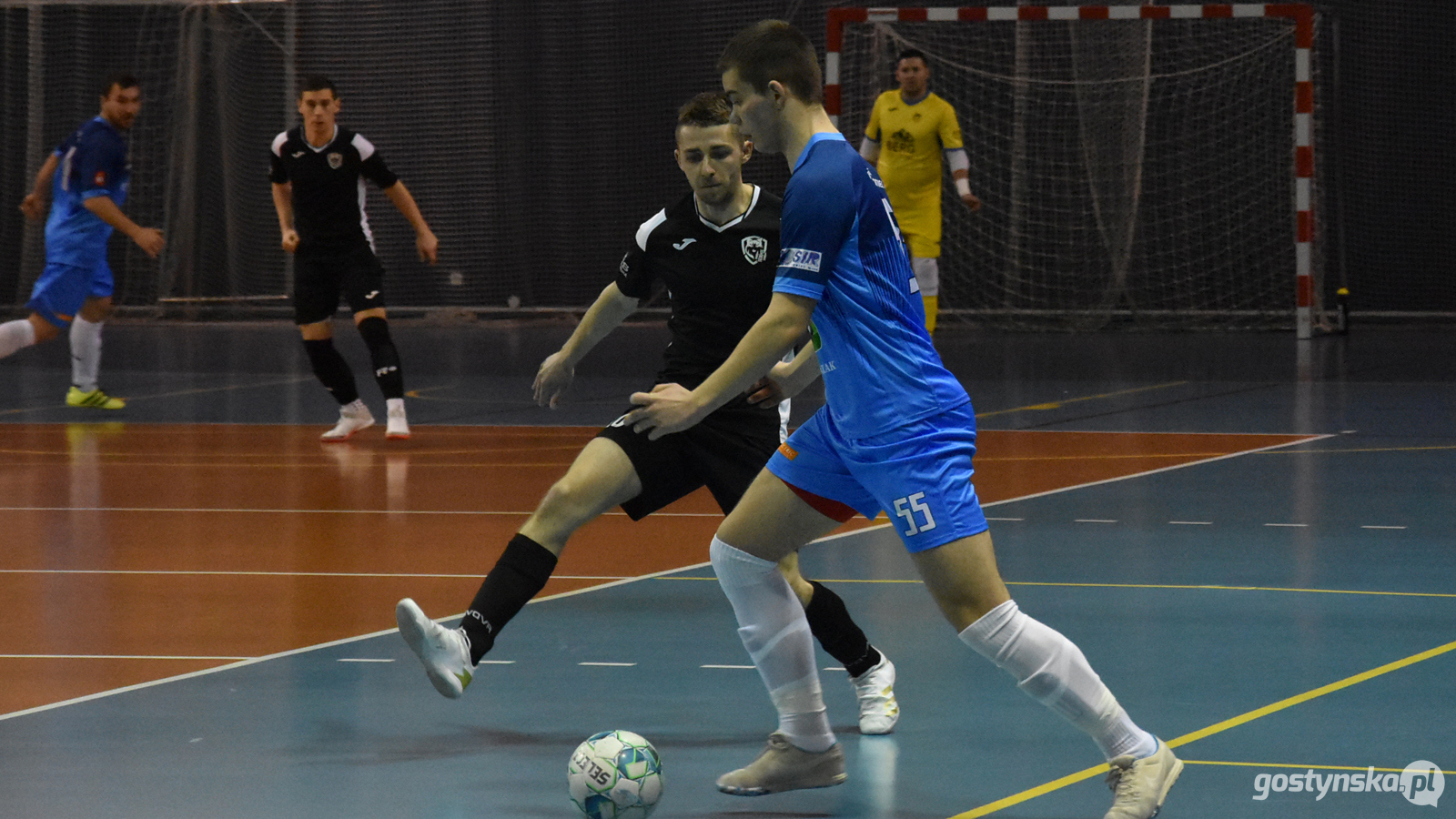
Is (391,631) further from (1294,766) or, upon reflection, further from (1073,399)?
(1073,399)

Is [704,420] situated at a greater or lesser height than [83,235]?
lesser

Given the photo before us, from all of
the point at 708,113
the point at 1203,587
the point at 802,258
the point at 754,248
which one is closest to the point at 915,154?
the point at 1203,587

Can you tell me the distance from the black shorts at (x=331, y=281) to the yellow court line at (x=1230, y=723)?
7.00 metres

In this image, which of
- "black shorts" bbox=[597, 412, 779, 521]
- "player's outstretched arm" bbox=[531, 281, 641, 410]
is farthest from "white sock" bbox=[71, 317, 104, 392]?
"black shorts" bbox=[597, 412, 779, 521]

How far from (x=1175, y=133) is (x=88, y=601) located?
14.3 metres

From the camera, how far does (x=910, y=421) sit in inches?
156

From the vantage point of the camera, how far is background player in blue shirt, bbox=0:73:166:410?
Result: 1254 centimetres

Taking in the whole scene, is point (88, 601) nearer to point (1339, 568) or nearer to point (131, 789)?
point (131, 789)

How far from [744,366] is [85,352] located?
1021cm

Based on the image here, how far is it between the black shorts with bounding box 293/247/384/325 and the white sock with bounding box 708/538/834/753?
23.3 feet

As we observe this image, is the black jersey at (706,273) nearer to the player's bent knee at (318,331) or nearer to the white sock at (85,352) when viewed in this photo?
the player's bent knee at (318,331)

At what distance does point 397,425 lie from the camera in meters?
11.4

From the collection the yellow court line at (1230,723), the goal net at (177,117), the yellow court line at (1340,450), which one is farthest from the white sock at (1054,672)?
the goal net at (177,117)

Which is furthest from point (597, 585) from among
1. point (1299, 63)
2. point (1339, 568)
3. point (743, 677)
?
point (1299, 63)
